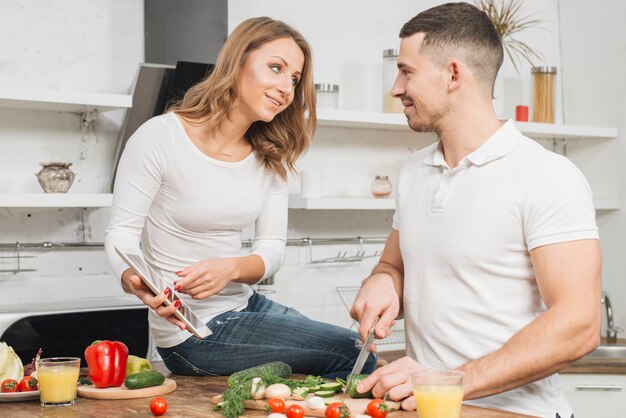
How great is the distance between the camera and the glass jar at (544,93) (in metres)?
4.27

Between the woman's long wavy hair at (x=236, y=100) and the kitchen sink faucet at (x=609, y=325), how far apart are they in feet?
7.14

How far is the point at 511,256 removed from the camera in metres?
1.94

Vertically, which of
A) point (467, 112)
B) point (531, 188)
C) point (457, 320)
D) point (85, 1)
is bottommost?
point (457, 320)

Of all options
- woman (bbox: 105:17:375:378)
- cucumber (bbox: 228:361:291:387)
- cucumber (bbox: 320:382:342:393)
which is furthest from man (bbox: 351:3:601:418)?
woman (bbox: 105:17:375:378)

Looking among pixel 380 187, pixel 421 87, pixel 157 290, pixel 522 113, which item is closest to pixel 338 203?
pixel 380 187

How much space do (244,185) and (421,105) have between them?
0.57m

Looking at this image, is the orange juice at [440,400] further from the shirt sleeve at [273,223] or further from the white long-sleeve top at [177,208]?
the shirt sleeve at [273,223]

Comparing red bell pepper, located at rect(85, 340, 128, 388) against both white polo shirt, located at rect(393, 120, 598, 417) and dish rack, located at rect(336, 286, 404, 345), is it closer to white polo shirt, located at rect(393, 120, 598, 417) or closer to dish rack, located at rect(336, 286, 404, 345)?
white polo shirt, located at rect(393, 120, 598, 417)

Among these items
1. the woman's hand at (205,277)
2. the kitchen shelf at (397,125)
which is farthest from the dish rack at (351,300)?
the woman's hand at (205,277)

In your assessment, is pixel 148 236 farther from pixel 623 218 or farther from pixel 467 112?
pixel 623 218

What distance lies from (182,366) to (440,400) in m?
1.03

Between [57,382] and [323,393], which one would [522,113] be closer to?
[323,393]

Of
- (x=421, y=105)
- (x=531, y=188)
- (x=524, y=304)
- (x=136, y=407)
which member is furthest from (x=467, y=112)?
(x=136, y=407)

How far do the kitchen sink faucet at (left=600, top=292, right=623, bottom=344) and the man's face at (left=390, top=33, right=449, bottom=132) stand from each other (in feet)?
7.70
